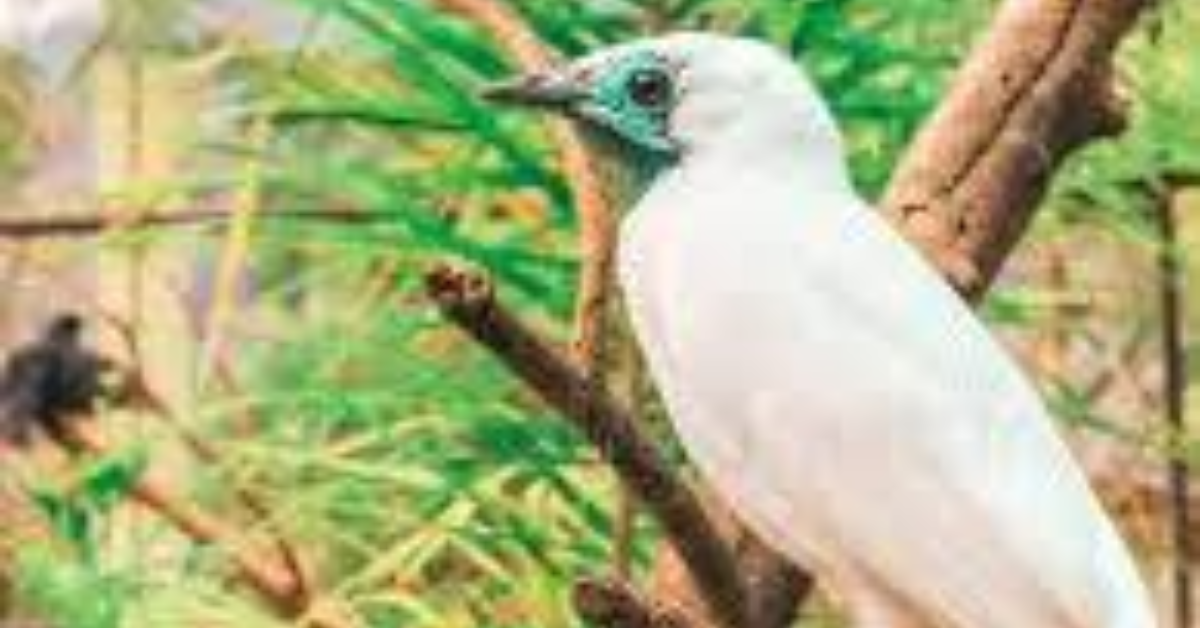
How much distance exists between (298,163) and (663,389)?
1.61 feet

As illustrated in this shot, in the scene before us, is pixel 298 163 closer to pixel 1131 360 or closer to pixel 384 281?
pixel 384 281

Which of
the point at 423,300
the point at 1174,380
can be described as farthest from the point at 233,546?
the point at 1174,380

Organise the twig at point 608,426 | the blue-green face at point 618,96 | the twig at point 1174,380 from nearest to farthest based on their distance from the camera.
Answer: the twig at point 608,426 → the blue-green face at point 618,96 → the twig at point 1174,380

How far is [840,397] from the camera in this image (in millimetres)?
Answer: 786

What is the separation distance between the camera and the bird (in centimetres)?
77

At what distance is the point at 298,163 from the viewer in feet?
4.12

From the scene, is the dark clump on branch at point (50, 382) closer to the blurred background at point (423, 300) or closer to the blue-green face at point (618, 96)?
the blurred background at point (423, 300)

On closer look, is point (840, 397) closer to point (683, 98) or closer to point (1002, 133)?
point (683, 98)

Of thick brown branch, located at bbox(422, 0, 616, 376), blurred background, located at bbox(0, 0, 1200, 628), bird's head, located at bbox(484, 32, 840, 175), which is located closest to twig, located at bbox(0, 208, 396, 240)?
blurred background, located at bbox(0, 0, 1200, 628)

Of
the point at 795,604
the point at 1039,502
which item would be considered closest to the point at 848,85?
the point at 795,604

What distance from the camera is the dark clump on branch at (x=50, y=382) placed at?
5.32 ft

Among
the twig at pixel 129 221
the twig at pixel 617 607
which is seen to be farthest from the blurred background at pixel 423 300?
the twig at pixel 617 607

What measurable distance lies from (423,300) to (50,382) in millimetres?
461

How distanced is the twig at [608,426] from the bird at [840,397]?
2 cm
